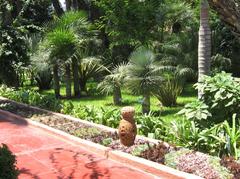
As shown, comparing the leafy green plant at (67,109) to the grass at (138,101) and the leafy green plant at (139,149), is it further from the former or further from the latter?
the leafy green plant at (139,149)

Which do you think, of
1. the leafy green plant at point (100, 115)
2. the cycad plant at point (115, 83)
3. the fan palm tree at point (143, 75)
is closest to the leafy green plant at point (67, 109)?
the leafy green plant at point (100, 115)

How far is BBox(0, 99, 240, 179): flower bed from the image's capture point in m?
6.02

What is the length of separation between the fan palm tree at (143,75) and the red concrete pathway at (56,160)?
227 cm

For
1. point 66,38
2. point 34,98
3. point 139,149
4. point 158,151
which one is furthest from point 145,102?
point 66,38

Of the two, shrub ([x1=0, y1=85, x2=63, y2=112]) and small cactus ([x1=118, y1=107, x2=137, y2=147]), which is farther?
shrub ([x1=0, y1=85, x2=63, y2=112])

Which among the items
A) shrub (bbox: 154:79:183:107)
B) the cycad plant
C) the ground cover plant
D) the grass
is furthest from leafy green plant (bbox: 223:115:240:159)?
the cycad plant

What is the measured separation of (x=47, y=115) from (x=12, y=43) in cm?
301

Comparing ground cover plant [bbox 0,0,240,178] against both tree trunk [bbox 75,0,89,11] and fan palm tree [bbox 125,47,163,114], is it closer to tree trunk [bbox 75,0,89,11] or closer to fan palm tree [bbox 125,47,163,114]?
fan palm tree [bbox 125,47,163,114]

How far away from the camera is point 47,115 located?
10.7m

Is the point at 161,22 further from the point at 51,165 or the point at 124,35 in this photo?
the point at 51,165

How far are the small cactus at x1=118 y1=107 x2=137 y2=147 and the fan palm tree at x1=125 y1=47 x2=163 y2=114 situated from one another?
107 inches

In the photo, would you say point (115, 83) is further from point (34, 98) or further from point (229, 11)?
point (229, 11)

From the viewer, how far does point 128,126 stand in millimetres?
7328

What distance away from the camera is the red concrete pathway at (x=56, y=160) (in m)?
6.58
